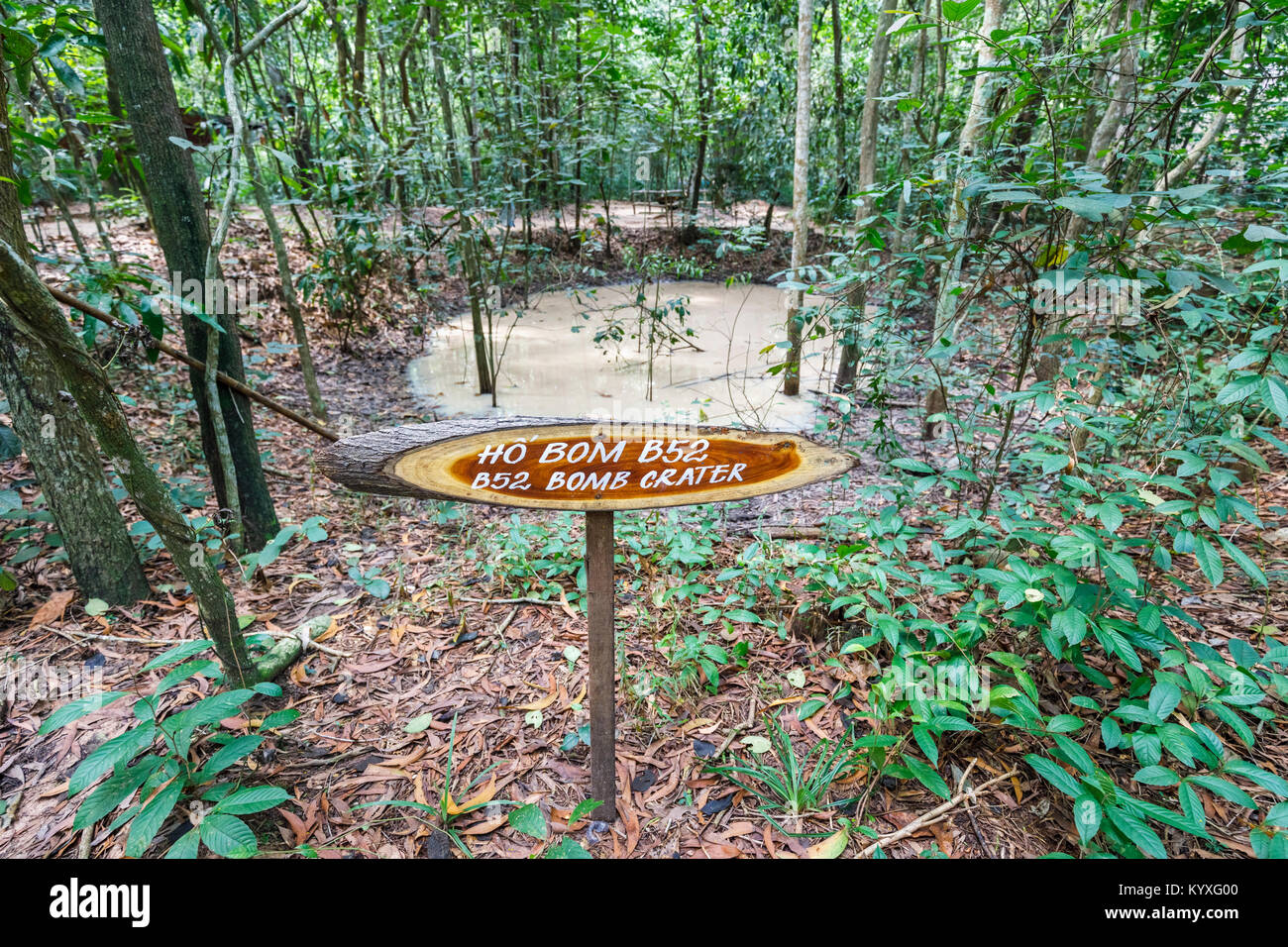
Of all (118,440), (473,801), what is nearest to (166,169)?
(118,440)

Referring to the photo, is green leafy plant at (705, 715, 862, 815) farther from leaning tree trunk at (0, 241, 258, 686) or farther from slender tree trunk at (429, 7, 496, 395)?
slender tree trunk at (429, 7, 496, 395)

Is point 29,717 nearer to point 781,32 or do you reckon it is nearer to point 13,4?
point 13,4

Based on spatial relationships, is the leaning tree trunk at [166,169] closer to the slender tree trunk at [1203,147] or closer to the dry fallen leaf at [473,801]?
the dry fallen leaf at [473,801]

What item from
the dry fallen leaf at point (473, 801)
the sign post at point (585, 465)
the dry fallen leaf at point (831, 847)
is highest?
the sign post at point (585, 465)

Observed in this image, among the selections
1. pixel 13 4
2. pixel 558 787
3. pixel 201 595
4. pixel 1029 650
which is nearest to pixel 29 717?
pixel 201 595

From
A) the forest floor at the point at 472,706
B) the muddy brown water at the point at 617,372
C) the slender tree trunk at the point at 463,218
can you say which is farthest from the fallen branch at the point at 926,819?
the slender tree trunk at the point at 463,218

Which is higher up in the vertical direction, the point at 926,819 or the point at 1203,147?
the point at 1203,147

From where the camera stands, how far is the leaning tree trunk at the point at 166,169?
78.2 inches

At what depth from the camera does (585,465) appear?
A: 1.37 m

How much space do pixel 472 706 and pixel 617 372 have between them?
14.5ft

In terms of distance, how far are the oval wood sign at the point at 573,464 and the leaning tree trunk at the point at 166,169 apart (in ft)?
4.24

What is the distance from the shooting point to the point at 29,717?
182 cm

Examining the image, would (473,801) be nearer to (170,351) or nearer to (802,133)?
(170,351)
